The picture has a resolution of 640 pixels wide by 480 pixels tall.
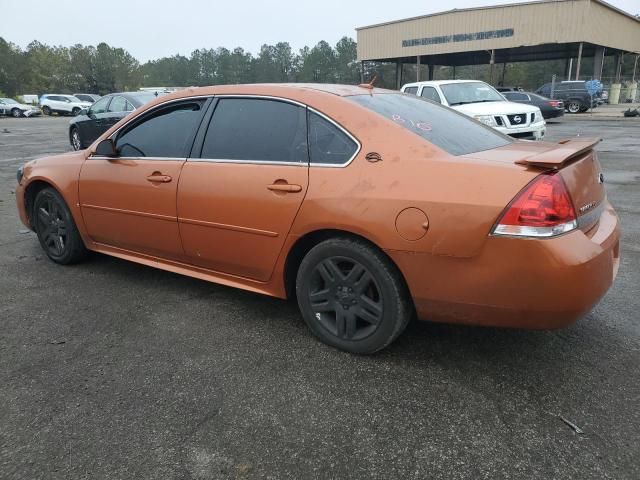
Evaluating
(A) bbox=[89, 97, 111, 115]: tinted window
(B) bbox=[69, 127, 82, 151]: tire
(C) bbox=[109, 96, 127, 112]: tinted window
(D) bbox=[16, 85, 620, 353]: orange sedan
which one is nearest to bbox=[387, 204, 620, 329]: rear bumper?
(D) bbox=[16, 85, 620, 353]: orange sedan

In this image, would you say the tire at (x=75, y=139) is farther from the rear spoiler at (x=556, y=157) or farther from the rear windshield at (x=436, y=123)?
the rear spoiler at (x=556, y=157)

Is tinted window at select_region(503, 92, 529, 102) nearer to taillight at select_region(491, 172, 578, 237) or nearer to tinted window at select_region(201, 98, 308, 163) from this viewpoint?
tinted window at select_region(201, 98, 308, 163)

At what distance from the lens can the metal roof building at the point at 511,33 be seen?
32.7m

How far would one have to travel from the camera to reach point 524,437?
7.26 ft

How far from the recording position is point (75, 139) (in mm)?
14102

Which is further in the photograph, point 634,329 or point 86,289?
point 86,289

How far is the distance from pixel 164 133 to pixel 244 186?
3.25ft

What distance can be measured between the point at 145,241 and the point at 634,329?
131 inches

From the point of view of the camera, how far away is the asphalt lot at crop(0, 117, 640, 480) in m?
2.10

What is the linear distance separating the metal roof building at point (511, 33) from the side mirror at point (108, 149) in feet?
117

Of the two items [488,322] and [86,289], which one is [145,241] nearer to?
[86,289]

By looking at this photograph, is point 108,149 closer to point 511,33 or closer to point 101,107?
point 101,107

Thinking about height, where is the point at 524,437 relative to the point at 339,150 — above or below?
below

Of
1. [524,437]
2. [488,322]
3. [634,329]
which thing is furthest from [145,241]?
[634,329]
